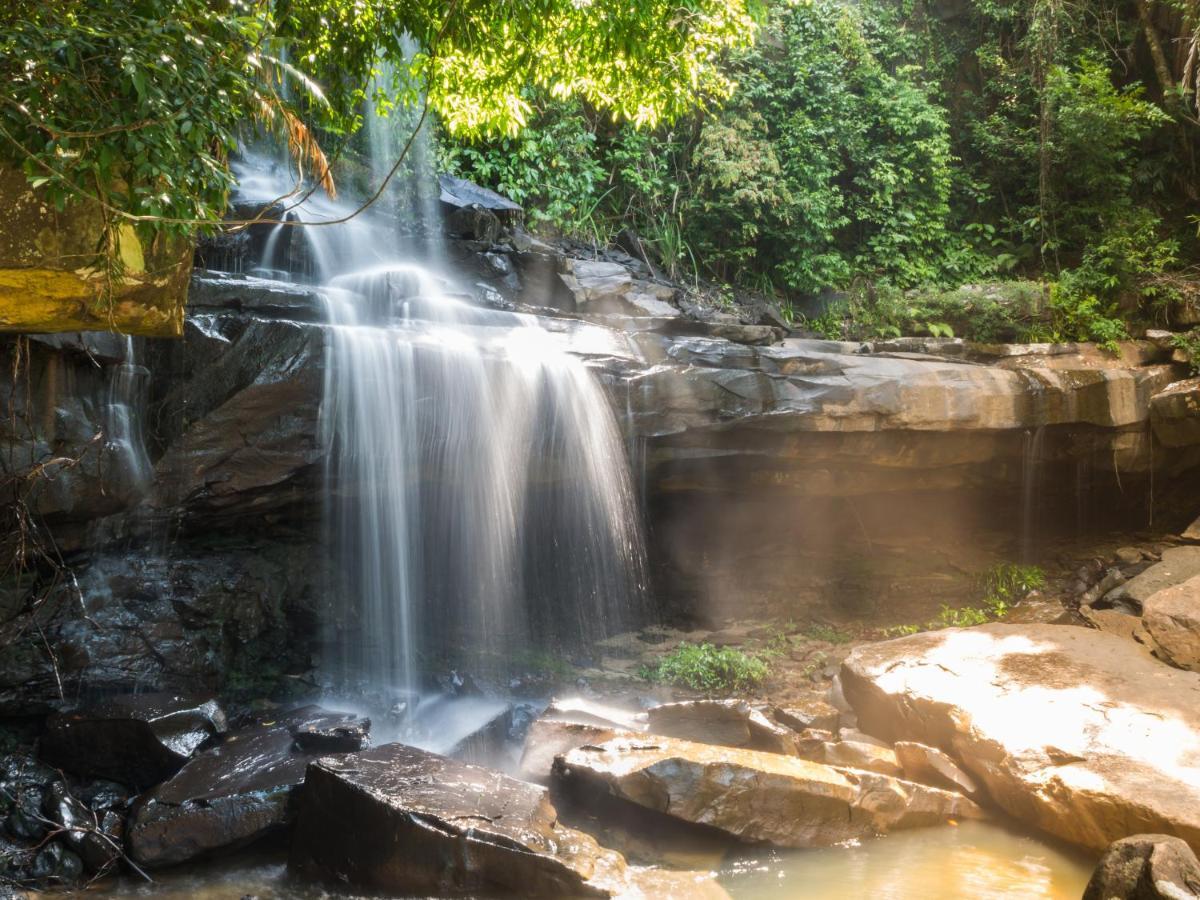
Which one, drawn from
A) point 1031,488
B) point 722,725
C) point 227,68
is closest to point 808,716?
point 722,725

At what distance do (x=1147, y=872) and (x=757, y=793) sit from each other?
2133 millimetres

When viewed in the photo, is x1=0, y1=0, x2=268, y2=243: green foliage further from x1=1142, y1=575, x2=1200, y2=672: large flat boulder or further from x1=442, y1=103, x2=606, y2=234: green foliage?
x1=442, y1=103, x2=606, y2=234: green foliage

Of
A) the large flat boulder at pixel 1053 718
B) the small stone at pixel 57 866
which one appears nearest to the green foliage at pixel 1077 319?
the large flat boulder at pixel 1053 718

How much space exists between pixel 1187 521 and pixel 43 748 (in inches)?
502

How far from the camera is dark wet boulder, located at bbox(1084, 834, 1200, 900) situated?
3926 mm

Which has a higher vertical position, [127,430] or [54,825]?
[127,430]

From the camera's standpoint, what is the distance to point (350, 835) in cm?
481

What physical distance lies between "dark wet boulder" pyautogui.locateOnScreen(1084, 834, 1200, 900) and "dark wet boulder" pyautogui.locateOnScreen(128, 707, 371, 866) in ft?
15.3

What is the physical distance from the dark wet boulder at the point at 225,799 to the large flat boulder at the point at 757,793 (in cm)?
185

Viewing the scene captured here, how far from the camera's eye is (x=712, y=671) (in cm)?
847

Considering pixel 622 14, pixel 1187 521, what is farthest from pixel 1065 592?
pixel 622 14

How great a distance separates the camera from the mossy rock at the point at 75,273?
3.99 metres

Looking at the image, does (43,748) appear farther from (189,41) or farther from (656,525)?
(656,525)

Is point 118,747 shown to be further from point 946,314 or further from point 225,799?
point 946,314
